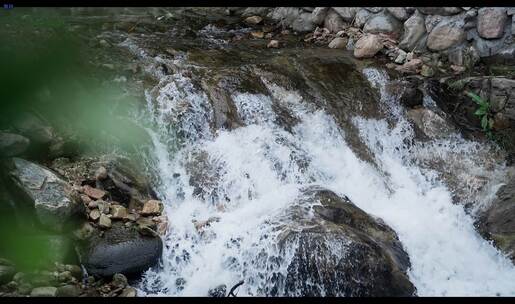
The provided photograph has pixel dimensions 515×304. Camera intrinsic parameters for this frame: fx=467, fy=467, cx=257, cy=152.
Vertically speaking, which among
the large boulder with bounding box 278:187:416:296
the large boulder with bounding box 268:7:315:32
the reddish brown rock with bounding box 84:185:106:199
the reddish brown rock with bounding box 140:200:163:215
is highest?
the large boulder with bounding box 268:7:315:32

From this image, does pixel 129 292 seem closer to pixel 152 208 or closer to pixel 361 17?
pixel 152 208

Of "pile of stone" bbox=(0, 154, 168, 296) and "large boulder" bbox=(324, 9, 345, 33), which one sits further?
"large boulder" bbox=(324, 9, 345, 33)

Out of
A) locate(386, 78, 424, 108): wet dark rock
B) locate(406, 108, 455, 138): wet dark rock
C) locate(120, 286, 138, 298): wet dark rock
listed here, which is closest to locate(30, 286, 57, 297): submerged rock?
locate(120, 286, 138, 298): wet dark rock

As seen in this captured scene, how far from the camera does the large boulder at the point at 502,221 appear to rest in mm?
6027

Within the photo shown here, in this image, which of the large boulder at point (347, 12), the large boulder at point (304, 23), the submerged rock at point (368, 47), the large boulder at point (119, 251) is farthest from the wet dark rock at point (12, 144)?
the large boulder at point (347, 12)

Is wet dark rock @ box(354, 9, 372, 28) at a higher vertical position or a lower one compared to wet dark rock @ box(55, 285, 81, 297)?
higher

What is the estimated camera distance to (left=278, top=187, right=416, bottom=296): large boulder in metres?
4.79

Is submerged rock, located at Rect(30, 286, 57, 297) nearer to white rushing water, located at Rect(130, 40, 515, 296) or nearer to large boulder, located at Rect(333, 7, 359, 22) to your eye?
white rushing water, located at Rect(130, 40, 515, 296)

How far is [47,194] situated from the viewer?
16.3 feet

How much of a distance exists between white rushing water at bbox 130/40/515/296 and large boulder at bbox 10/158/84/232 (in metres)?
1.10

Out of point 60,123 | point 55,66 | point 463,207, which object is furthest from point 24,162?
point 463,207

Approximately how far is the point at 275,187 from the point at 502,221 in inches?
120

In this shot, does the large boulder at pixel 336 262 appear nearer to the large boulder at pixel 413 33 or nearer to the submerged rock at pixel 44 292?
the submerged rock at pixel 44 292

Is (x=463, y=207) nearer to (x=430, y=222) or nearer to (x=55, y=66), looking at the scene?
(x=430, y=222)
